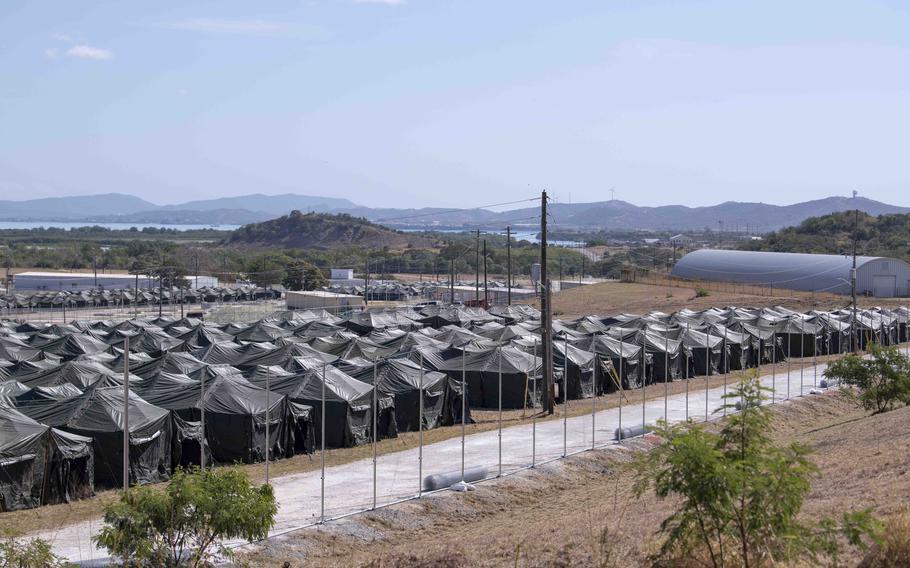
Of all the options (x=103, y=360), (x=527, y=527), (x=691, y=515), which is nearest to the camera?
(x=691, y=515)

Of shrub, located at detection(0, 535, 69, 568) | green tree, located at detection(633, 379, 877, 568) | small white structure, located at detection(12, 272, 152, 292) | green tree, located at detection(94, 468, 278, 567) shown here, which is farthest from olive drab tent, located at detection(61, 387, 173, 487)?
small white structure, located at detection(12, 272, 152, 292)

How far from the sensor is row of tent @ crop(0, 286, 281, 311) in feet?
260

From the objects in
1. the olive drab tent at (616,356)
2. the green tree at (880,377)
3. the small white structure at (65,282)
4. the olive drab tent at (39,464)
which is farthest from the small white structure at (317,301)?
the olive drab tent at (39,464)

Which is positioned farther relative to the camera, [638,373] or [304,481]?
[638,373]

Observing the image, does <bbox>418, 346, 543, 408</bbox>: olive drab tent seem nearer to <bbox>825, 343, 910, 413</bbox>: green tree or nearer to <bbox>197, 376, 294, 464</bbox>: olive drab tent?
<bbox>197, 376, 294, 464</bbox>: olive drab tent

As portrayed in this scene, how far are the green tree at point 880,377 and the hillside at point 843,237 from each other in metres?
82.2

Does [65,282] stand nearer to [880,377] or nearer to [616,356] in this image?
[616,356]

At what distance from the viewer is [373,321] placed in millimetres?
48188

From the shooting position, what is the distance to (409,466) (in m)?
23.1

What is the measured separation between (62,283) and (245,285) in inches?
710

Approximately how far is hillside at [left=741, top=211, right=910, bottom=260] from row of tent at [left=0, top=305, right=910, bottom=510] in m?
68.7

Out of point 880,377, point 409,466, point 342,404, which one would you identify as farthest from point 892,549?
point 880,377

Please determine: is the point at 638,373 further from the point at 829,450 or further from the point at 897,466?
the point at 897,466

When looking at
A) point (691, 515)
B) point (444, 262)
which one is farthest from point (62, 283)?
point (691, 515)
